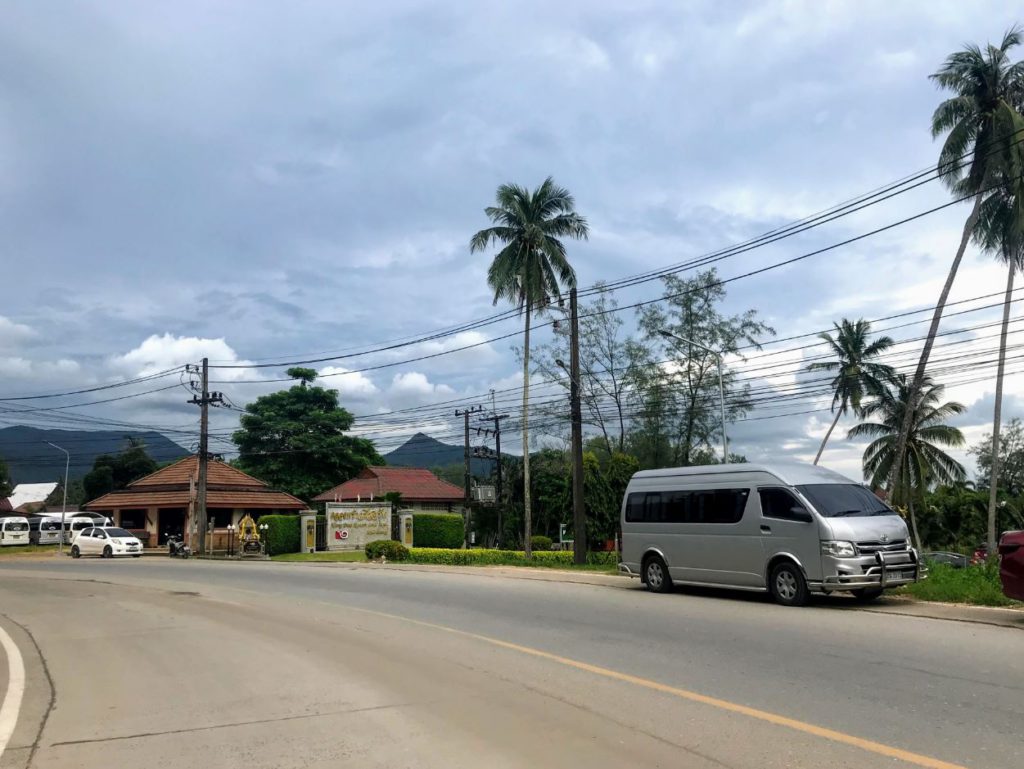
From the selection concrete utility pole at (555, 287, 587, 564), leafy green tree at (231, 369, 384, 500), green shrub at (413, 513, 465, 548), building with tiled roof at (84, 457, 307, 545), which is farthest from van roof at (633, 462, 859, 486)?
leafy green tree at (231, 369, 384, 500)

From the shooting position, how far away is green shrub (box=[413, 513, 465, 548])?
44.6 m

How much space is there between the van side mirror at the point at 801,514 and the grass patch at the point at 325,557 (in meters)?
24.3

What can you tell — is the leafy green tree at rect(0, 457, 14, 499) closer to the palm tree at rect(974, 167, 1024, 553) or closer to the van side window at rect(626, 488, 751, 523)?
the van side window at rect(626, 488, 751, 523)

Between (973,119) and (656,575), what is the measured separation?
1746cm

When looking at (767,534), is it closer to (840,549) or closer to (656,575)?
(840,549)

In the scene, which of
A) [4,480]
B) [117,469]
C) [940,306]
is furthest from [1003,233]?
[4,480]

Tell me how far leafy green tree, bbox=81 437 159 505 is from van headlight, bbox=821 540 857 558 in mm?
80767

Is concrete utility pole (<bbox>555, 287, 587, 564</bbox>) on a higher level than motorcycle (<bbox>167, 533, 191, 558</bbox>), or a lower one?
higher

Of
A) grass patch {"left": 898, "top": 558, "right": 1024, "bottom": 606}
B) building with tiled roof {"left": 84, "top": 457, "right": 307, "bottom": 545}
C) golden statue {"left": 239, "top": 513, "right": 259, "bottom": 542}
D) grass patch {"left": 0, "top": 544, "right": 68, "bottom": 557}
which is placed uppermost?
building with tiled roof {"left": 84, "top": 457, "right": 307, "bottom": 545}

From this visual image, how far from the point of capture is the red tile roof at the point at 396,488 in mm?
57188

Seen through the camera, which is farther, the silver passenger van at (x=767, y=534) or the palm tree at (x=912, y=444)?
the palm tree at (x=912, y=444)

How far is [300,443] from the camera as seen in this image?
65438 millimetres

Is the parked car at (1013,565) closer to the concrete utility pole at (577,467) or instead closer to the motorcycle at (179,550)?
the concrete utility pole at (577,467)

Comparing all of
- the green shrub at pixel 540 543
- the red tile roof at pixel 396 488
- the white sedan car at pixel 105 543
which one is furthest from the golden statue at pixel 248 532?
the green shrub at pixel 540 543
